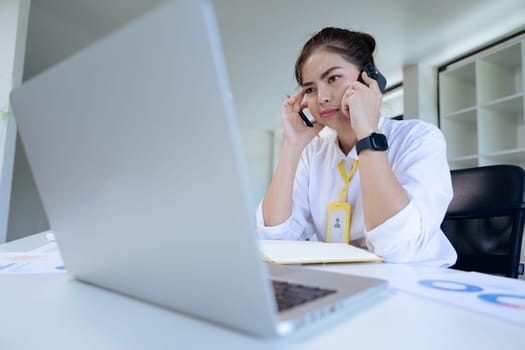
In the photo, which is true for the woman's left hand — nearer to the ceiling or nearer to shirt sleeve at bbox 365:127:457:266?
shirt sleeve at bbox 365:127:457:266

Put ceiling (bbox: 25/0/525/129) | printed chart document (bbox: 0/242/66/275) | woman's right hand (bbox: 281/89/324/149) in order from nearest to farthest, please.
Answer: printed chart document (bbox: 0/242/66/275)
woman's right hand (bbox: 281/89/324/149)
ceiling (bbox: 25/0/525/129)

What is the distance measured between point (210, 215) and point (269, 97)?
4466 millimetres

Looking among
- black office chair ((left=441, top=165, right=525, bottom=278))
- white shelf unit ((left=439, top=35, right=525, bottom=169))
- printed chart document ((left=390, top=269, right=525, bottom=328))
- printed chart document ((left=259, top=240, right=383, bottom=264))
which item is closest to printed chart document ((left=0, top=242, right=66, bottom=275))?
printed chart document ((left=259, top=240, right=383, bottom=264))

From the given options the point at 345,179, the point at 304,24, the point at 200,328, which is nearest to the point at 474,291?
the point at 200,328

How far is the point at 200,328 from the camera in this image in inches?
10.0

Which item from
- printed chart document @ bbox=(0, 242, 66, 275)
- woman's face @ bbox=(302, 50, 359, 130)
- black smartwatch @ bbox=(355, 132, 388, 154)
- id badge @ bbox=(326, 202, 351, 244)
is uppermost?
woman's face @ bbox=(302, 50, 359, 130)

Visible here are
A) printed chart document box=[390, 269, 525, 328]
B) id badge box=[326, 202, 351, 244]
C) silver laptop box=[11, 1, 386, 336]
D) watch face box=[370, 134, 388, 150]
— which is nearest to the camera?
silver laptop box=[11, 1, 386, 336]

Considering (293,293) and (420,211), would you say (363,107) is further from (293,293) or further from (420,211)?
(293,293)

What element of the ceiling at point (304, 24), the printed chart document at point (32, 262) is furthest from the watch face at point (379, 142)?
the ceiling at point (304, 24)

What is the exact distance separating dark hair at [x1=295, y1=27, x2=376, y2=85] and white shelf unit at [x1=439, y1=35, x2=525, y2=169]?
2014 mm

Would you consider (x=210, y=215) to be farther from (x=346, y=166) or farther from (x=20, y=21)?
(x=20, y=21)

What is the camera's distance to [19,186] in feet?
15.4

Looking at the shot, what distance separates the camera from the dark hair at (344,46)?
1024 millimetres

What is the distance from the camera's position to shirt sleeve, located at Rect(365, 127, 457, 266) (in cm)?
65
